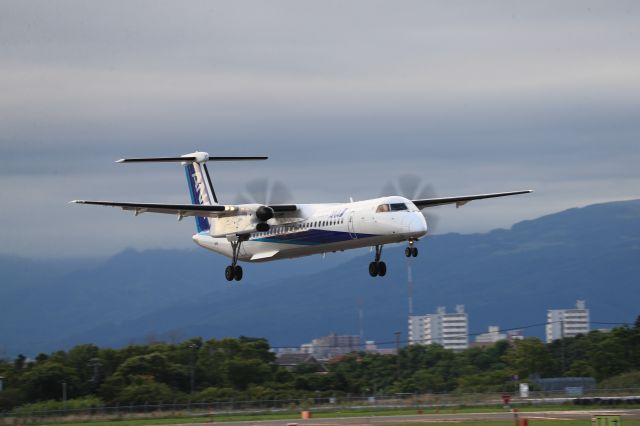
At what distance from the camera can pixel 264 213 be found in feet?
170

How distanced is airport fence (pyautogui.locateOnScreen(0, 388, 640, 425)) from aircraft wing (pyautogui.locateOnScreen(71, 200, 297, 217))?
10154mm

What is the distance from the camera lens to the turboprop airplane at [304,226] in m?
48.4

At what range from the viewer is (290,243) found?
51844mm

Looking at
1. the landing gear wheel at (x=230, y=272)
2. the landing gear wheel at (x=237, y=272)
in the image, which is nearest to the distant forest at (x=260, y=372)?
the landing gear wheel at (x=230, y=272)

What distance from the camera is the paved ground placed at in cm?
4606

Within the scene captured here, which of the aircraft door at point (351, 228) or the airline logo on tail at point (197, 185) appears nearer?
the aircraft door at point (351, 228)

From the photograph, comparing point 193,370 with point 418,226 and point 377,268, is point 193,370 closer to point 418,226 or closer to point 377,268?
point 377,268

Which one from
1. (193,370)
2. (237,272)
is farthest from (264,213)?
(193,370)

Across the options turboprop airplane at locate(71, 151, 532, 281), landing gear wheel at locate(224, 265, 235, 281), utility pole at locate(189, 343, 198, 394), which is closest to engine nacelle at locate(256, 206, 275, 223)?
turboprop airplane at locate(71, 151, 532, 281)

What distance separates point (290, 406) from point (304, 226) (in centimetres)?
1554

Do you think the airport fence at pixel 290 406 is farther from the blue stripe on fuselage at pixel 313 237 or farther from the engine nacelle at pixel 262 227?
the engine nacelle at pixel 262 227

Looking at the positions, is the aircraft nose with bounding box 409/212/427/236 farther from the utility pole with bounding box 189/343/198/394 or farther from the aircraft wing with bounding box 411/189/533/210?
the utility pole with bounding box 189/343/198/394

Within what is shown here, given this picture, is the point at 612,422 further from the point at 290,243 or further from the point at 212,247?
the point at 212,247

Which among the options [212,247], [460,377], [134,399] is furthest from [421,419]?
[460,377]
